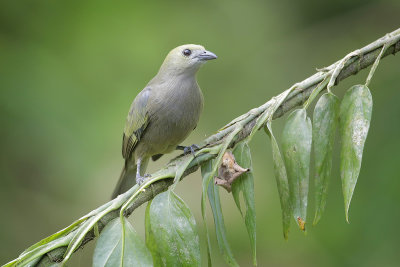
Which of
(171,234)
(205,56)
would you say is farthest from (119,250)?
(205,56)

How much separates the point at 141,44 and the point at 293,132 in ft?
12.7

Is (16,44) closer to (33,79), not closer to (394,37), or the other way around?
(33,79)

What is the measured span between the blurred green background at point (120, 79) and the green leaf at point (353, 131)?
2.78m

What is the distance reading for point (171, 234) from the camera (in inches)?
67.2

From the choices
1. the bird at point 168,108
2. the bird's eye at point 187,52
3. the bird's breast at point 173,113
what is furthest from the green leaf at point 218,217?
the bird's eye at point 187,52

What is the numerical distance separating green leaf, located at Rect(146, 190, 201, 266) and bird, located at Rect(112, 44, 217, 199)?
1968mm

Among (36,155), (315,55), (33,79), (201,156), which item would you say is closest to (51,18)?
(33,79)

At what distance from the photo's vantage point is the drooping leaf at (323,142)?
1808 mm

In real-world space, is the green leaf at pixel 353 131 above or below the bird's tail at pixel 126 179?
below

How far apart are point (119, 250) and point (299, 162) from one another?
0.64 m

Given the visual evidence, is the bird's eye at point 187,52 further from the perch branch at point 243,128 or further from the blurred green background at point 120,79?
the perch branch at point 243,128

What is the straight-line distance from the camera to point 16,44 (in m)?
5.25

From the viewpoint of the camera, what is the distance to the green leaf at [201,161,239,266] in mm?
1809

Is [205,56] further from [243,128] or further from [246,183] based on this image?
[246,183]
